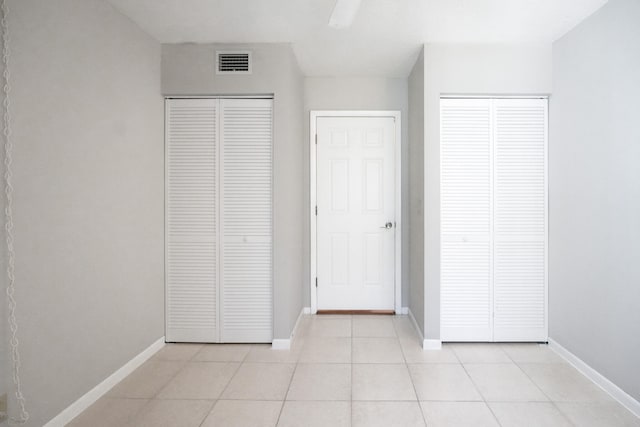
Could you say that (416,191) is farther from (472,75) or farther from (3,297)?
(3,297)

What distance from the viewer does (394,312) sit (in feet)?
12.8

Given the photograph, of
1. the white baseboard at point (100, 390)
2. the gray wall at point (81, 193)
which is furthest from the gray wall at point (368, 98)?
the white baseboard at point (100, 390)

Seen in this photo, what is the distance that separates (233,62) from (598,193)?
9.84 feet

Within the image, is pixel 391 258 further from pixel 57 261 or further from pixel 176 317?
pixel 57 261

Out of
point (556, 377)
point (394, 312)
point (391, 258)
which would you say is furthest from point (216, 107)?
point (556, 377)

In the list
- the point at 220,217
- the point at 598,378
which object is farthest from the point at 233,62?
the point at 598,378

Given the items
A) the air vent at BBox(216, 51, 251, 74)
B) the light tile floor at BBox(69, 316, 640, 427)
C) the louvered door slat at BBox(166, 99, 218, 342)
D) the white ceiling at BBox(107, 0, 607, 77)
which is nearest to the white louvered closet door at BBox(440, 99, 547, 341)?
the light tile floor at BBox(69, 316, 640, 427)

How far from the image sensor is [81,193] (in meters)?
2.15

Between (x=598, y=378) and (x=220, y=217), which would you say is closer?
(x=598, y=378)

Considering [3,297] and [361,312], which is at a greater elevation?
[3,297]

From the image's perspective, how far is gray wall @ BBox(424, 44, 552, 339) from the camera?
3.00 m

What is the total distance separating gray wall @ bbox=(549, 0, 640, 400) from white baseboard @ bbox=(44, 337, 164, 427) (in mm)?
3328

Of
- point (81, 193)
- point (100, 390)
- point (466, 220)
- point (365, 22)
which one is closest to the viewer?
point (81, 193)

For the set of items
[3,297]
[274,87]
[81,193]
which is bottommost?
[3,297]
